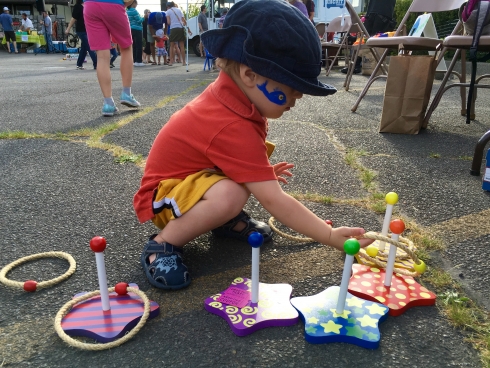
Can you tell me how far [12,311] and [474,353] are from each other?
1.25 metres

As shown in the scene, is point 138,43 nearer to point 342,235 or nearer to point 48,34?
point 342,235

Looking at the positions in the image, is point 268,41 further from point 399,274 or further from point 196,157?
point 399,274

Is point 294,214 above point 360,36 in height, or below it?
below

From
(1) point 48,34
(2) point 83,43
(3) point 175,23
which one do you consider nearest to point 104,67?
(2) point 83,43

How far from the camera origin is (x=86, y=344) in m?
1.04

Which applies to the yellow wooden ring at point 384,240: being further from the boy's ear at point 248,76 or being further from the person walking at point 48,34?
the person walking at point 48,34

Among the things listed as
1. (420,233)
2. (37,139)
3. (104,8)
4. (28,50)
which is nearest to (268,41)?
(420,233)

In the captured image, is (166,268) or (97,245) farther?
(166,268)

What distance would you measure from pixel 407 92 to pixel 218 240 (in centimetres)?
217

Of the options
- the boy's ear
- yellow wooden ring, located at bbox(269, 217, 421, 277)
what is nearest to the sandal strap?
yellow wooden ring, located at bbox(269, 217, 421, 277)

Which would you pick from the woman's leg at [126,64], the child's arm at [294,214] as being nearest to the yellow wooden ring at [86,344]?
the child's arm at [294,214]

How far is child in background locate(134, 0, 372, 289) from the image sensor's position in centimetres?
122

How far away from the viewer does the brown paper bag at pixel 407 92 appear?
3029 mm

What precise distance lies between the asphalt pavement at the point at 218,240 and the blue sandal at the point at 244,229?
0.11ft
